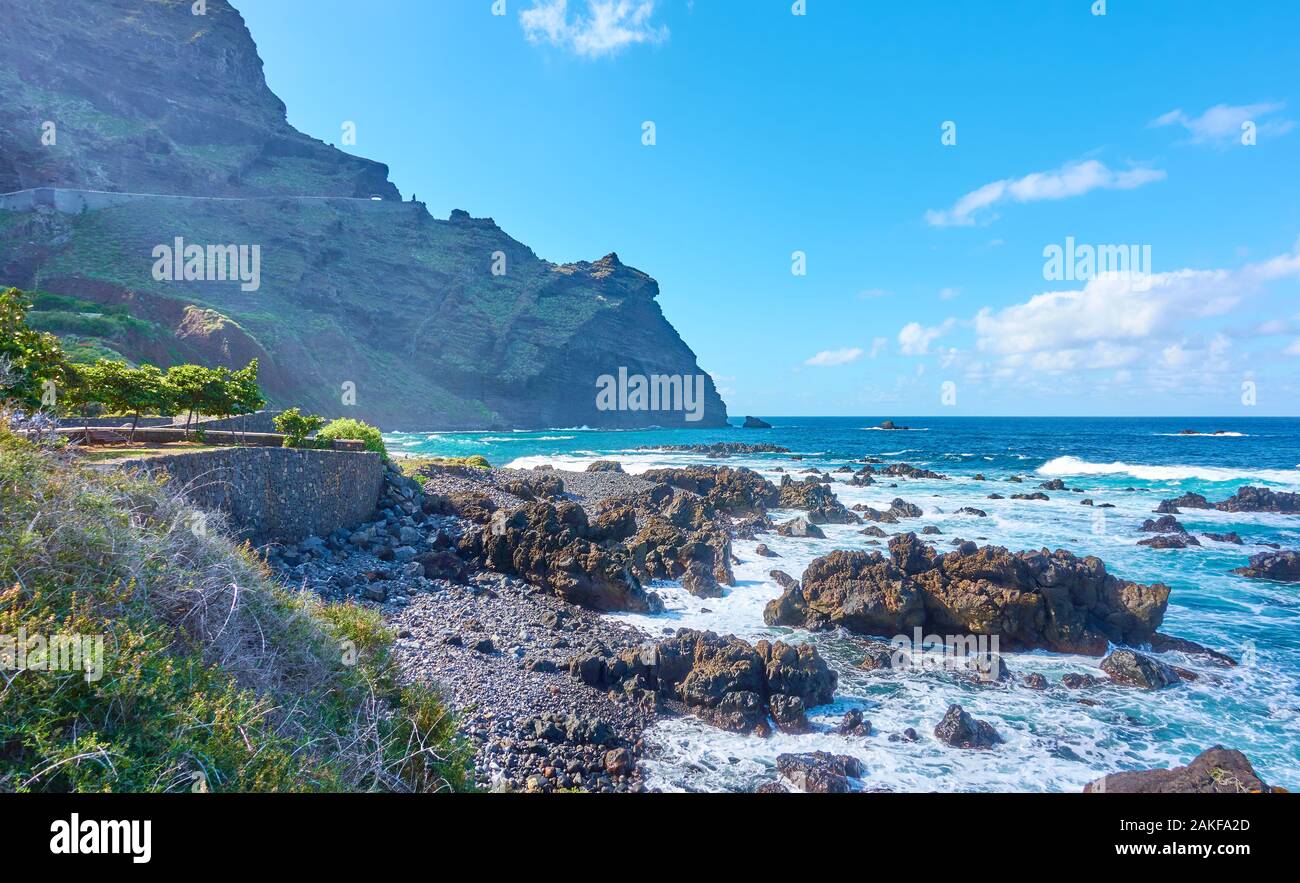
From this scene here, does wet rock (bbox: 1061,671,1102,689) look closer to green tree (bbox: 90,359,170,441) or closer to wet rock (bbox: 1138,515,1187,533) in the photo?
green tree (bbox: 90,359,170,441)

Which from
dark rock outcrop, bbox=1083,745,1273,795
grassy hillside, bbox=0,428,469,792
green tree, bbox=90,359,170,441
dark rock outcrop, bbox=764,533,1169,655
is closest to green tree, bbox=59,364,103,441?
green tree, bbox=90,359,170,441

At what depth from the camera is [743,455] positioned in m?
64.9

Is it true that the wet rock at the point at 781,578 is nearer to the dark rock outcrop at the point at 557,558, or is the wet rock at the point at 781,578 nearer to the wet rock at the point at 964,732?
the dark rock outcrop at the point at 557,558

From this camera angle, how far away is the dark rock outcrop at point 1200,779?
20.4 ft

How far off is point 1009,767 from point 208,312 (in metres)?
70.4

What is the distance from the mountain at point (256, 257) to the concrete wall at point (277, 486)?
3041 centimetres

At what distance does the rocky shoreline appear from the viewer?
7.83 m

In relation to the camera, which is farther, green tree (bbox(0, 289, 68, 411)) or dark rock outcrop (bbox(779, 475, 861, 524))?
dark rock outcrop (bbox(779, 475, 861, 524))

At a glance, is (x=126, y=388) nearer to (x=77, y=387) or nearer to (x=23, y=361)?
(x=77, y=387)

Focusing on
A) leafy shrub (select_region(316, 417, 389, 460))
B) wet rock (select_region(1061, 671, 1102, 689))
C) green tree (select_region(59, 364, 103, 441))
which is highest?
green tree (select_region(59, 364, 103, 441))

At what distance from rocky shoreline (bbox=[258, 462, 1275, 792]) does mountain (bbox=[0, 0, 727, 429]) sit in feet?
110

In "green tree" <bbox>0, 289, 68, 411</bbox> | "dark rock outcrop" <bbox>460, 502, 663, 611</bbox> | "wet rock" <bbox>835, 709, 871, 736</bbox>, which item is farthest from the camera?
"dark rock outcrop" <bbox>460, 502, 663, 611</bbox>

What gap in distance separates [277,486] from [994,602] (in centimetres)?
1585

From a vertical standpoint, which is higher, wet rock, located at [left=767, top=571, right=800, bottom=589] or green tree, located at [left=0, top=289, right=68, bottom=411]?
green tree, located at [left=0, top=289, right=68, bottom=411]
